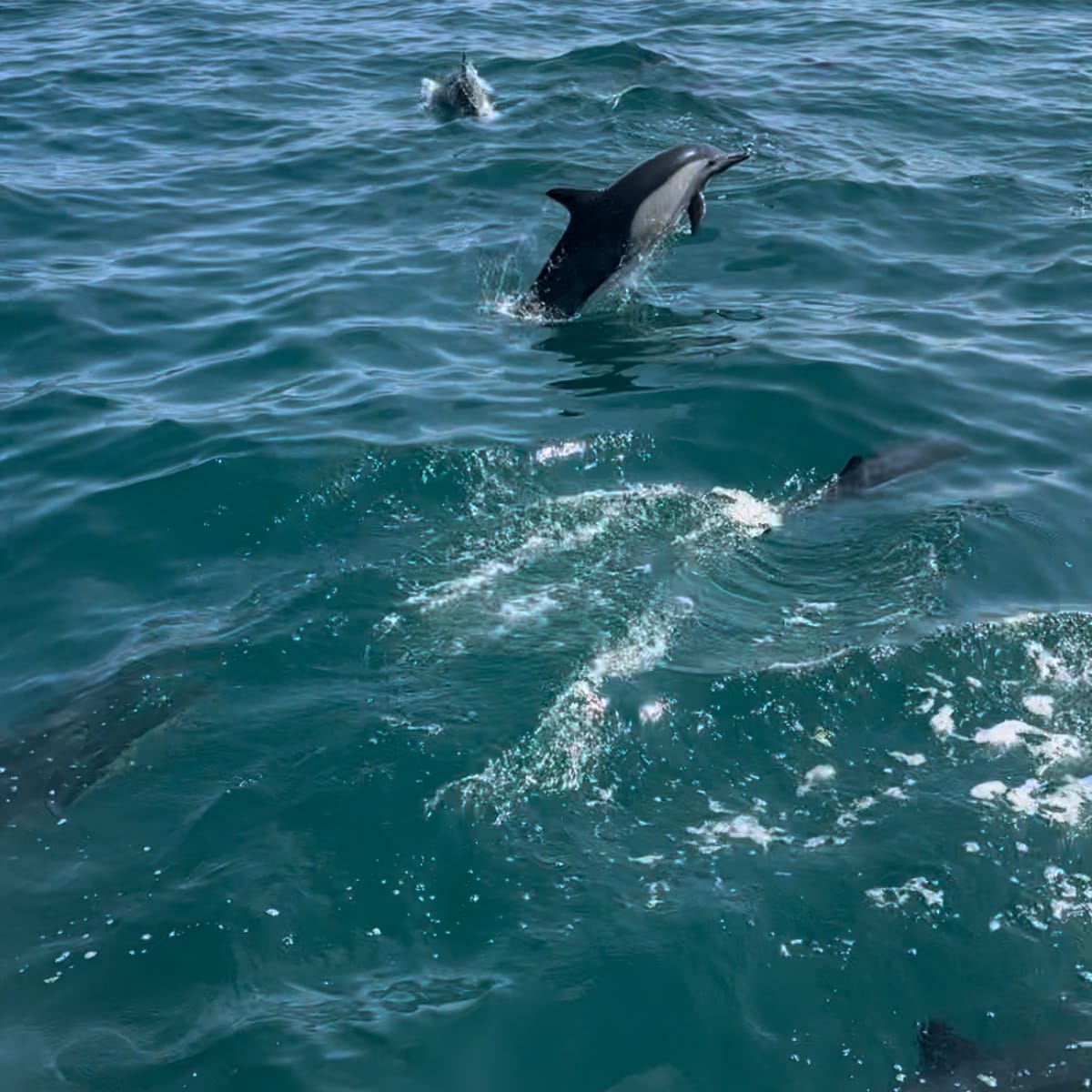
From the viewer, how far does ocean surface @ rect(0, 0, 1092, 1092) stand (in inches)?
282

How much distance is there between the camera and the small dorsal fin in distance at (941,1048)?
22.0 ft

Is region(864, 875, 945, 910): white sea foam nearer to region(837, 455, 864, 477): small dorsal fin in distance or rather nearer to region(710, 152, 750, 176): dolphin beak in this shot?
region(837, 455, 864, 477): small dorsal fin in distance

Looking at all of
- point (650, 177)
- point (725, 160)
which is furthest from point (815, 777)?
point (725, 160)

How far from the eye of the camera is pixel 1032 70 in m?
23.8

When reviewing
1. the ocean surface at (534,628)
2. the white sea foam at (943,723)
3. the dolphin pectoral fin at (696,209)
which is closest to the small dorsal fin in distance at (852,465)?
the ocean surface at (534,628)

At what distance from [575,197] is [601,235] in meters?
0.50

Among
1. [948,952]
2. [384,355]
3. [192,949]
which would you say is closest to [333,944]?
[192,949]

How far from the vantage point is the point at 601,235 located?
49.6ft

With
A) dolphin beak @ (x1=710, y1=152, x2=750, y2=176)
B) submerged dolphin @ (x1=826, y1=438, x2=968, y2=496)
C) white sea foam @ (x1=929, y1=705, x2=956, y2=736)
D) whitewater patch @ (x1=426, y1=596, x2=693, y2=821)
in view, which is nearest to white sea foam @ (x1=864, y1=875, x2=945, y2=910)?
white sea foam @ (x1=929, y1=705, x2=956, y2=736)

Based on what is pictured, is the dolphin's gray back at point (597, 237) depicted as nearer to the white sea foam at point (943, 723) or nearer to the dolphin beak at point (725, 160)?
the dolphin beak at point (725, 160)

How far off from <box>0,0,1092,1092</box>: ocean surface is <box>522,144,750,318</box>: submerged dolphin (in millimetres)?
436

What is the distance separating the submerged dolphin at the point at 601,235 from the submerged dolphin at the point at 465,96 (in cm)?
697

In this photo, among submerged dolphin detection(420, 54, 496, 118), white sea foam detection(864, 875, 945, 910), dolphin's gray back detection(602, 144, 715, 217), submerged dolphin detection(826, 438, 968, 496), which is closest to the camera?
white sea foam detection(864, 875, 945, 910)

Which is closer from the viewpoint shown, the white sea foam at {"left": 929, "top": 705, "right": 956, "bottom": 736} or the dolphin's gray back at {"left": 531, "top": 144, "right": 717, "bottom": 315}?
the white sea foam at {"left": 929, "top": 705, "right": 956, "bottom": 736}
